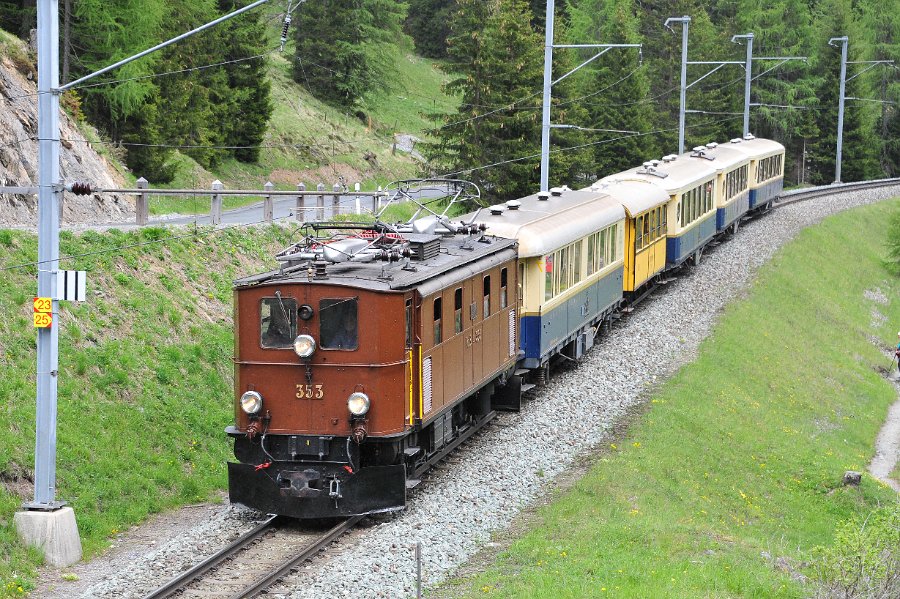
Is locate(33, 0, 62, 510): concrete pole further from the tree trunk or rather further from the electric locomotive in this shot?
the tree trunk

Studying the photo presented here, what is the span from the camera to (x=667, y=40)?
6700 centimetres

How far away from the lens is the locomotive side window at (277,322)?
13.9 metres

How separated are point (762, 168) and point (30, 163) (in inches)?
1161

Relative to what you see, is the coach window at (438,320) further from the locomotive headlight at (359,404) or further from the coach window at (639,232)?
the coach window at (639,232)

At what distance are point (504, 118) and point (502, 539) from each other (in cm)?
2328

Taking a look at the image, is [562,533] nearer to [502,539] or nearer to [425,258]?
[502,539]

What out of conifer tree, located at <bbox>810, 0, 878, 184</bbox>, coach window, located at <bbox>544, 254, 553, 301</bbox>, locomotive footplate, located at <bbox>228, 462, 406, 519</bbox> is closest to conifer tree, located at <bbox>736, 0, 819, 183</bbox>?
conifer tree, located at <bbox>810, 0, 878, 184</bbox>

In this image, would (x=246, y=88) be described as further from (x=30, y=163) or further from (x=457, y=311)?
(x=457, y=311)

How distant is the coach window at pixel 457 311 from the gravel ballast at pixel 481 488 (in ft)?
6.31

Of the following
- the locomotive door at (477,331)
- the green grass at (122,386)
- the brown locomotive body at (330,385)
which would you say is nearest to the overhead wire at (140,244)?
the green grass at (122,386)

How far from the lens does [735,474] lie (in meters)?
19.6

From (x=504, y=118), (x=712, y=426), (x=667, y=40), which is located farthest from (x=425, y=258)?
(x=667, y=40)

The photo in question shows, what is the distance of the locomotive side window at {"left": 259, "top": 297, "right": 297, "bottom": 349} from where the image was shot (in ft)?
45.6

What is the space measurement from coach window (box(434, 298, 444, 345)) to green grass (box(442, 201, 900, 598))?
250 centimetres
